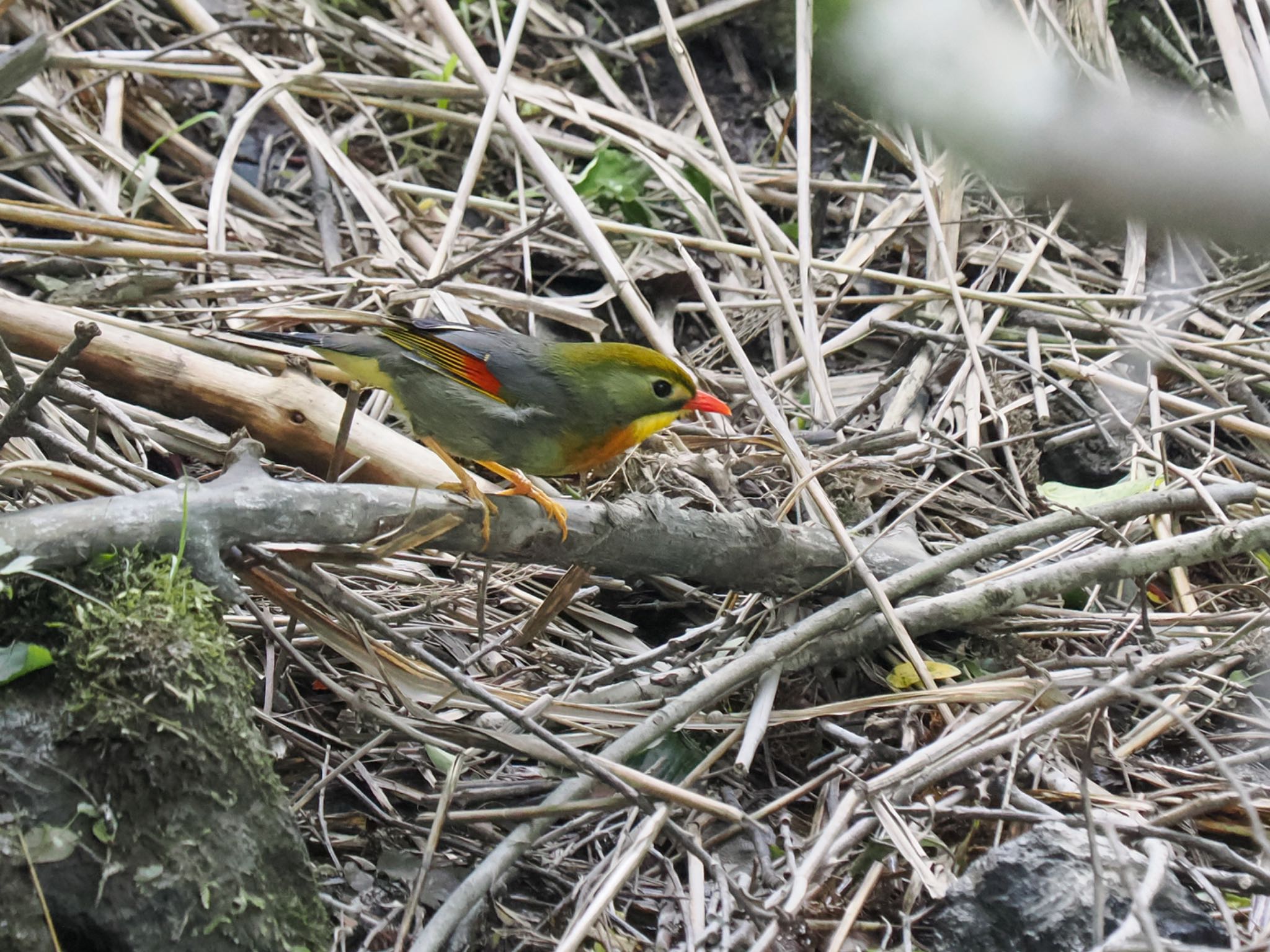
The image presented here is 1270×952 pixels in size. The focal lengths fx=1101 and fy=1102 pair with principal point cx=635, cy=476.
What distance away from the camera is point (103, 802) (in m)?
1.93

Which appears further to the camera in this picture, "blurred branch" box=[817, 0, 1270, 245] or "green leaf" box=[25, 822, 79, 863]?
"green leaf" box=[25, 822, 79, 863]

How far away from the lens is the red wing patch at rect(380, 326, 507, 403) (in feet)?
10.6

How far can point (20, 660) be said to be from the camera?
1.97 metres

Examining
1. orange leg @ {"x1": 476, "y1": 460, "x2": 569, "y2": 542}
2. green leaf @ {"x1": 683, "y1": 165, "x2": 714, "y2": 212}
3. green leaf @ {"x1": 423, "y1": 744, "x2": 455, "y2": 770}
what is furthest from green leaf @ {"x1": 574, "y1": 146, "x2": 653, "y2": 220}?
green leaf @ {"x1": 423, "y1": 744, "x2": 455, "y2": 770}

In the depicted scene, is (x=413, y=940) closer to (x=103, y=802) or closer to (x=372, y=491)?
(x=103, y=802)

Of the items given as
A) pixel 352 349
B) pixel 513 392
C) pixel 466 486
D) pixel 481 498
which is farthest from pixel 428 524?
pixel 352 349

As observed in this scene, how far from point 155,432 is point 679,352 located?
199 cm

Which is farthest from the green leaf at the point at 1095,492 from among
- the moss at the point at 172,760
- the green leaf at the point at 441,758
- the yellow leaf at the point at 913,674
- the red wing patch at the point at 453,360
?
the moss at the point at 172,760

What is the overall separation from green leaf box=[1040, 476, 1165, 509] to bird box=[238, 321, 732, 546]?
112 centimetres

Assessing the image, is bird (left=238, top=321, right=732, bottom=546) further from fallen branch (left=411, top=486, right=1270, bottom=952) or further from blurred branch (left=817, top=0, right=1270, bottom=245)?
blurred branch (left=817, top=0, right=1270, bottom=245)

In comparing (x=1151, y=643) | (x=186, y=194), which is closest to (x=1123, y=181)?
(x=1151, y=643)

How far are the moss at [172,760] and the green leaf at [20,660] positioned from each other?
40mm

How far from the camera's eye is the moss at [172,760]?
1923 mm

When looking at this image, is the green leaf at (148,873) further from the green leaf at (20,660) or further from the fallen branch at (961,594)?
the fallen branch at (961,594)
